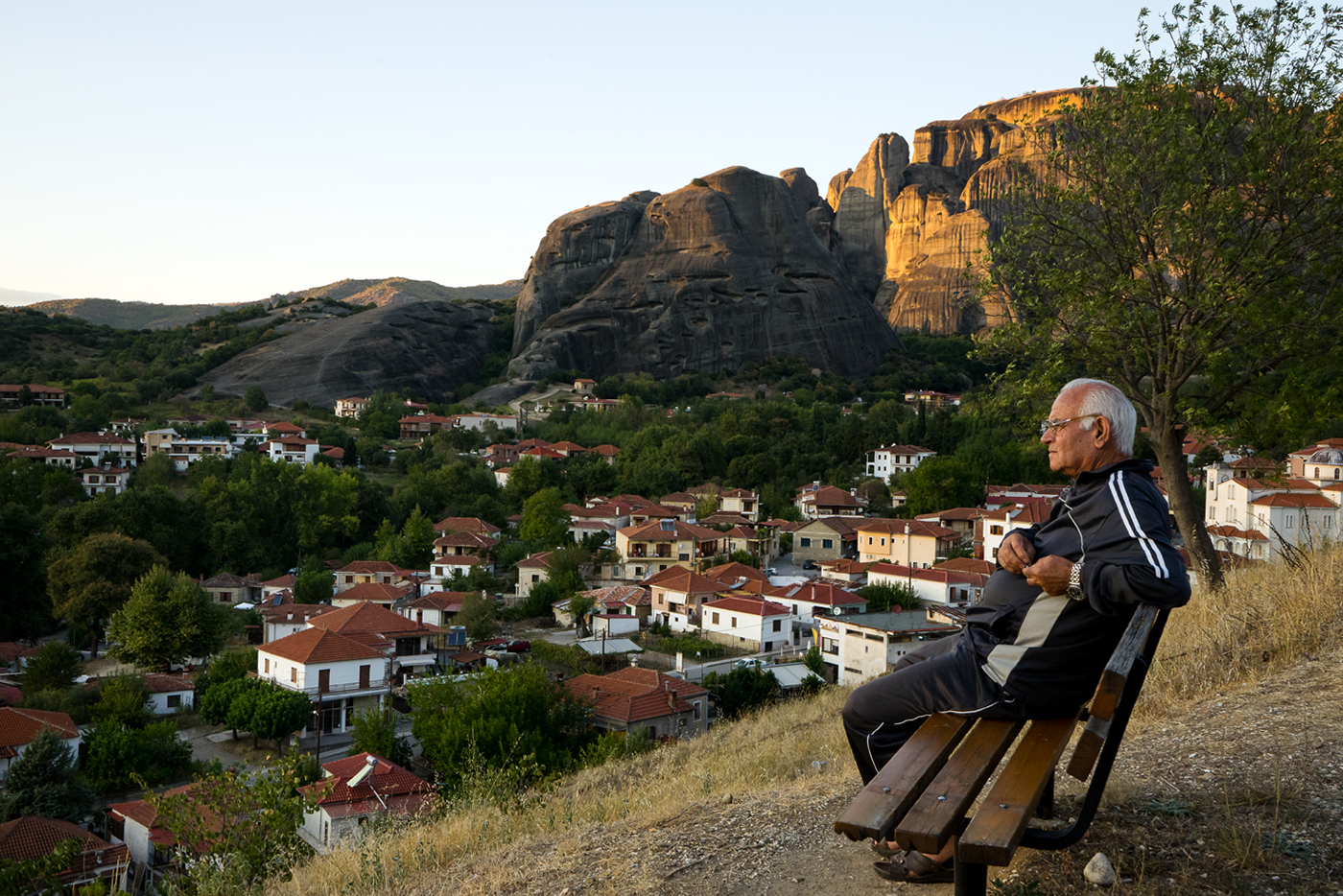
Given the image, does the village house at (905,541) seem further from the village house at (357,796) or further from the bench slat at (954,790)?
the bench slat at (954,790)

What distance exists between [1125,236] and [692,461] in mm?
38354

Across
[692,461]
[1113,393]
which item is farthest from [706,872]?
[692,461]

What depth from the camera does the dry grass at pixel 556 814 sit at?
368cm

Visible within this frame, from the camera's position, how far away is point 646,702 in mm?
16328

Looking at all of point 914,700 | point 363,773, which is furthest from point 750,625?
point 914,700

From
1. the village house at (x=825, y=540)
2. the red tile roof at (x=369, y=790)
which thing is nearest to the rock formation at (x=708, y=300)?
the village house at (x=825, y=540)

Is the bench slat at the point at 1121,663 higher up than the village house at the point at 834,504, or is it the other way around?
the bench slat at the point at 1121,663

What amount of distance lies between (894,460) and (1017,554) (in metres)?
45.7

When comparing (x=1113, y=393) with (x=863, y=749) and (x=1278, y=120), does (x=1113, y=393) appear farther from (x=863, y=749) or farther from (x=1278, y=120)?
(x=1278, y=120)

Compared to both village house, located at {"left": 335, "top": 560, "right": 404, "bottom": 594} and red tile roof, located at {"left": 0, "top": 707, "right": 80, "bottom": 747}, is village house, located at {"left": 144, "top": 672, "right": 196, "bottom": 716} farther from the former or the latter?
village house, located at {"left": 335, "top": 560, "right": 404, "bottom": 594}

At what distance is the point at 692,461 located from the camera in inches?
1788

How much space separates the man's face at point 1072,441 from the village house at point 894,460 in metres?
44.0

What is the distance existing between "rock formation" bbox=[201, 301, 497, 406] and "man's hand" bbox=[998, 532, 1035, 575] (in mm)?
61992

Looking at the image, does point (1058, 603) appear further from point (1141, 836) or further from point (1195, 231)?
point (1195, 231)
